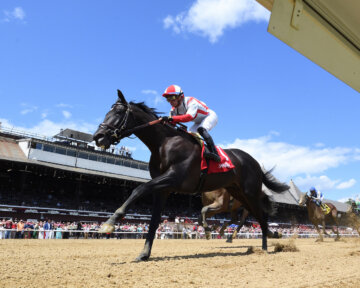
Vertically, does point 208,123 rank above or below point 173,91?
below

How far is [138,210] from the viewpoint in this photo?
101 ft

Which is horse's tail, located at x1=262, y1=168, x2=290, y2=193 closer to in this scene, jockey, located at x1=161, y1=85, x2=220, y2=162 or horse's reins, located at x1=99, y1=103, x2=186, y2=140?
jockey, located at x1=161, y1=85, x2=220, y2=162

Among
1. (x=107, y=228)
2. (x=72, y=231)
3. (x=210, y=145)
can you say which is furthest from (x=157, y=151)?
(x=72, y=231)

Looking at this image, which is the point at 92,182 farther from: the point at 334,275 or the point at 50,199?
the point at 334,275

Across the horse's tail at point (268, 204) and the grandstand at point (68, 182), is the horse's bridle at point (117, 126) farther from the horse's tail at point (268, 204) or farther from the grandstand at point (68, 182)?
the grandstand at point (68, 182)

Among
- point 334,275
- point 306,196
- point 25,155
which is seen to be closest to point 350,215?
point 306,196

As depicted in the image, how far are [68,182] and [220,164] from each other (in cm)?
2642

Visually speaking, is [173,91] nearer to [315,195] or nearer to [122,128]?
[122,128]

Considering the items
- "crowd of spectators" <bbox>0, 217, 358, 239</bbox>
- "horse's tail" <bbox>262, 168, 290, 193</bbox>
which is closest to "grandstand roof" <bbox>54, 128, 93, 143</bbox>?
"crowd of spectators" <bbox>0, 217, 358, 239</bbox>

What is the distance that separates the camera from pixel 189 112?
5.83 m

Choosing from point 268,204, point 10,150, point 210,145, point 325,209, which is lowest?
point 325,209

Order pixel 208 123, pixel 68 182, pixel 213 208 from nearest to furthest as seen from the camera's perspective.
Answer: pixel 208 123
pixel 213 208
pixel 68 182

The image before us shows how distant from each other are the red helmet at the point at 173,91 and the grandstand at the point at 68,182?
18.3m

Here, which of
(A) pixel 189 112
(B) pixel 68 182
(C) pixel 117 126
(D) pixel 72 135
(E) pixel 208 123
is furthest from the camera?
(D) pixel 72 135
